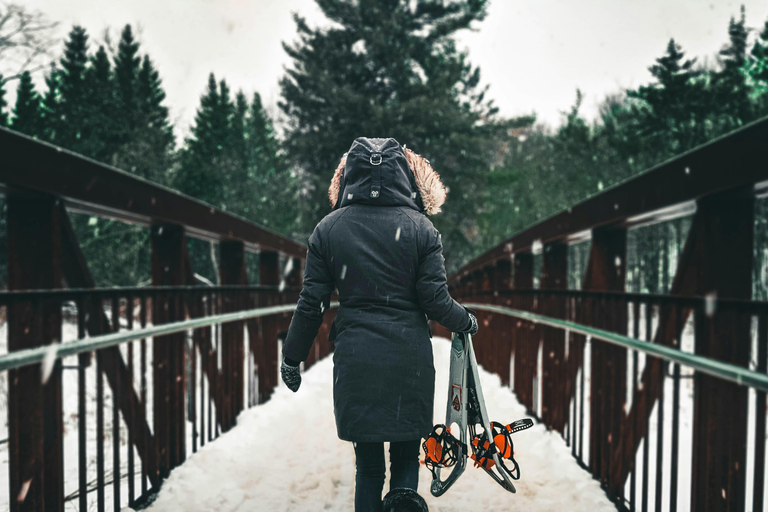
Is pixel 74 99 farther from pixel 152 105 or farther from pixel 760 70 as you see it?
pixel 760 70

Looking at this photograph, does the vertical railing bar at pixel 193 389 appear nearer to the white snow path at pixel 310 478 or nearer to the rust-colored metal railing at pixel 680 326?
the white snow path at pixel 310 478

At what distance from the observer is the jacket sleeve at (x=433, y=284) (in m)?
2.44

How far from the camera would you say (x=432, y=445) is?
272 cm

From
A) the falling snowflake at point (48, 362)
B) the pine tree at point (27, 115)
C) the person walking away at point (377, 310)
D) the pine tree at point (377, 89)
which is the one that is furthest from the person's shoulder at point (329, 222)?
the pine tree at point (27, 115)

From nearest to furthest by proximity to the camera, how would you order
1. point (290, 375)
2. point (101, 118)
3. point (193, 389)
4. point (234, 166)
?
point (290, 375) → point (193, 389) → point (101, 118) → point (234, 166)

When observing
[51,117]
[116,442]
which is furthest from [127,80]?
[116,442]

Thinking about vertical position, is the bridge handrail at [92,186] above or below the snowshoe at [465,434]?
above

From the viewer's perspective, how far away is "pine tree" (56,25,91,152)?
2330 centimetres

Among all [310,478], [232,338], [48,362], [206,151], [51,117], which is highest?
[206,151]

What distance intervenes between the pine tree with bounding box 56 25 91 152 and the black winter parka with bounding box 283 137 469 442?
72.2 feet

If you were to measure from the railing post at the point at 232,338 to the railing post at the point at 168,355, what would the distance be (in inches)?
31.5

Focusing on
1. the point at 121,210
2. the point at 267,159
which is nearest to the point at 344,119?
the point at 121,210

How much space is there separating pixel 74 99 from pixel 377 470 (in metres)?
27.9

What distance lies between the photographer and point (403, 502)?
2.47 meters
